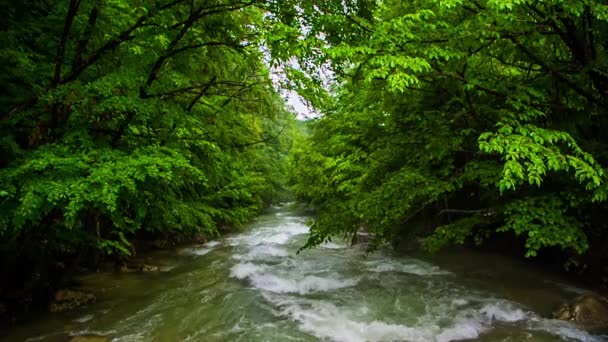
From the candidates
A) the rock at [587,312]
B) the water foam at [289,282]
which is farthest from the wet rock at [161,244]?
the rock at [587,312]

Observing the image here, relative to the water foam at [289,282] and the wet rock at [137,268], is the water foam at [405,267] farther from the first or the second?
the wet rock at [137,268]

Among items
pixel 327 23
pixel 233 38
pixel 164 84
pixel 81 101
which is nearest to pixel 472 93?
pixel 327 23

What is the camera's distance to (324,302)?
8.93 m

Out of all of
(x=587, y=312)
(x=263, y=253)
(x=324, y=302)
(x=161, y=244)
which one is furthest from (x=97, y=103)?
(x=161, y=244)

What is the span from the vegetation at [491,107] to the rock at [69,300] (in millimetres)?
5733

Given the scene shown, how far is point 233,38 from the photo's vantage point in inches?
245

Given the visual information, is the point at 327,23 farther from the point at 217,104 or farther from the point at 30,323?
the point at 30,323

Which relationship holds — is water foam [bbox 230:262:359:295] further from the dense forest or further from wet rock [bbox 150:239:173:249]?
wet rock [bbox 150:239:173:249]

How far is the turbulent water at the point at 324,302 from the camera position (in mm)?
7102

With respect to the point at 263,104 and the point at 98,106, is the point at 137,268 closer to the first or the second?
the point at 263,104

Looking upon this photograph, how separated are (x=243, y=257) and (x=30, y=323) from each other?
7.30 meters

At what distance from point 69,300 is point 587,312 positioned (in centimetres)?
1096

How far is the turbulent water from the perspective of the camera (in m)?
7.10

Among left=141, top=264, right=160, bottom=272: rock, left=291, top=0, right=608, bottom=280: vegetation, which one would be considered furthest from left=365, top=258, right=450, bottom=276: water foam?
left=141, top=264, right=160, bottom=272: rock
